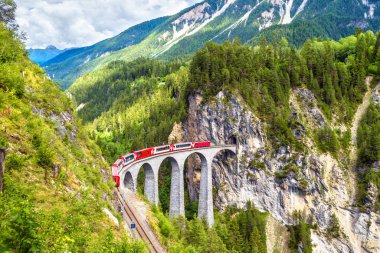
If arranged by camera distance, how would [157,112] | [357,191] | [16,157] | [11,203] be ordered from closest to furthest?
[11,203] → [16,157] → [357,191] → [157,112]

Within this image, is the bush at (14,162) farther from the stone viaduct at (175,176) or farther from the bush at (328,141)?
the bush at (328,141)

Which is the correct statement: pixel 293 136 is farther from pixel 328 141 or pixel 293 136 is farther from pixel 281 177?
pixel 281 177

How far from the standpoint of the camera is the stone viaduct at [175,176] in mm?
45906

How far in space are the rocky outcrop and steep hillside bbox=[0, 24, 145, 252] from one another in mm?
50696

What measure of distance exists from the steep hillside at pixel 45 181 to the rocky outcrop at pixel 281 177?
166 ft

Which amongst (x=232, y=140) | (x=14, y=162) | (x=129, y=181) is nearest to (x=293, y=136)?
(x=232, y=140)

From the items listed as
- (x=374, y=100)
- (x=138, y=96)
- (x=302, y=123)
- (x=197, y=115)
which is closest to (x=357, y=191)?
(x=302, y=123)

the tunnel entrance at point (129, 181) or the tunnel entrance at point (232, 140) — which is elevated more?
the tunnel entrance at point (232, 140)

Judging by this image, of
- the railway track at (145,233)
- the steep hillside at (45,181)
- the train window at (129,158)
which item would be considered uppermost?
the train window at (129,158)

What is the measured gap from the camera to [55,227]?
9.67 m

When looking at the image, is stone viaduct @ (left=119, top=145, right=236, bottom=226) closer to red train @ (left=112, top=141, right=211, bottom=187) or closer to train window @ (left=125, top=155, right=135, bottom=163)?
red train @ (left=112, top=141, right=211, bottom=187)

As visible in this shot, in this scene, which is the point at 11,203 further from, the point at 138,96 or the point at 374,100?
the point at 138,96

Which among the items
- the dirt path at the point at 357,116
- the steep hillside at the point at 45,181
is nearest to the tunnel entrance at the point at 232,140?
the dirt path at the point at 357,116

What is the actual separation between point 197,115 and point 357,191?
131 feet
